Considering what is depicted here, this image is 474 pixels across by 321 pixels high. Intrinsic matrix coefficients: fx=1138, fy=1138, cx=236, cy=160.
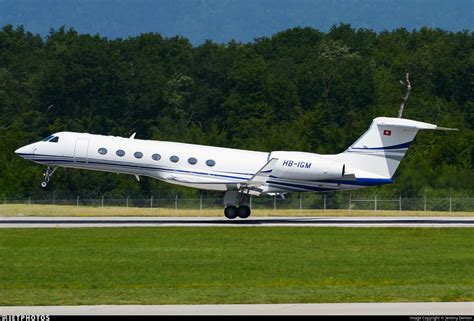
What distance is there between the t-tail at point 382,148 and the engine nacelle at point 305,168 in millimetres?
1337

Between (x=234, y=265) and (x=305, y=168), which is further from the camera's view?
(x=305, y=168)

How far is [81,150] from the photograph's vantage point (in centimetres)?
4694

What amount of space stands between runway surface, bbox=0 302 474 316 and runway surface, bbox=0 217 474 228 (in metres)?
22.5

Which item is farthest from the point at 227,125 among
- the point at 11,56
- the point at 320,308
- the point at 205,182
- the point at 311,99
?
the point at 320,308

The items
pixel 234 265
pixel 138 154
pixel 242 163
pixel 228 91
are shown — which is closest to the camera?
pixel 234 265

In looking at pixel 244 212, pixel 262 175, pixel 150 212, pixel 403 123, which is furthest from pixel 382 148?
pixel 150 212

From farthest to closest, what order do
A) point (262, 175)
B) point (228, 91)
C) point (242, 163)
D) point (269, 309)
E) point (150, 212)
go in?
1. point (228, 91)
2. point (150, 212)
3. point (242, 163)
4. point (262, 175)
5. point (269, 309)

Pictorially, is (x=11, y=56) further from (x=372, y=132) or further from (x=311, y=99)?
(x=372, y=132)

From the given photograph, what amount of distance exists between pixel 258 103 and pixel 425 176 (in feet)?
124

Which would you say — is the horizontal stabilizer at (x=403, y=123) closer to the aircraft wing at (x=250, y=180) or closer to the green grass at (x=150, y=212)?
the aircraft wing at (x=250, y=180)

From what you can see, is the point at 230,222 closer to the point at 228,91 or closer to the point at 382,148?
the point at 382,148

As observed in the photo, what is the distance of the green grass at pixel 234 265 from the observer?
22.6 meters

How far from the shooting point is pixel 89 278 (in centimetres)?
2662

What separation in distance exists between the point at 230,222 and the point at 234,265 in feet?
52.2
